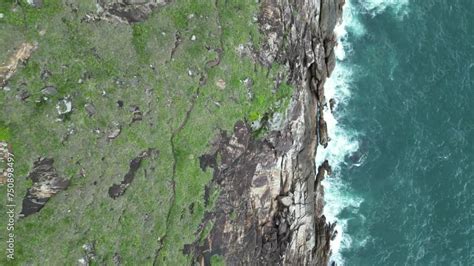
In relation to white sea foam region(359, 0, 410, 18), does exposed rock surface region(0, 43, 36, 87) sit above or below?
below

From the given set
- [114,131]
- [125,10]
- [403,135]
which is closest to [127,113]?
[114,131]

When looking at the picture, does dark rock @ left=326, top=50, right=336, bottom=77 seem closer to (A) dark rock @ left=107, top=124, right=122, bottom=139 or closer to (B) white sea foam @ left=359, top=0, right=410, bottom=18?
(B) white sea foam @ left=359, top=0, right=410, bottom=18

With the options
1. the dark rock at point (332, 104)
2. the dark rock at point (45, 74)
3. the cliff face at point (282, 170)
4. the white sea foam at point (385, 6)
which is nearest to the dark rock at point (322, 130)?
the cliff face at point (282, 170)

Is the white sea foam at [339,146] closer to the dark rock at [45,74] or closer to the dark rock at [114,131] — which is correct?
the dark rock at [114,131]

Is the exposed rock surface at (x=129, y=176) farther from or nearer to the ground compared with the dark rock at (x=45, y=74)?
nearer to the ground

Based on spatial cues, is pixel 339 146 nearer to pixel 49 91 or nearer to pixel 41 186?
pixel 49 91

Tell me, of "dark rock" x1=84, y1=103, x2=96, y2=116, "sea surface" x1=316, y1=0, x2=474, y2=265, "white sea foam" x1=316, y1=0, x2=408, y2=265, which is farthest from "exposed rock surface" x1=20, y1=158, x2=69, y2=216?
"sea surface" x1=316, y1=0, x2=474, y2=265
